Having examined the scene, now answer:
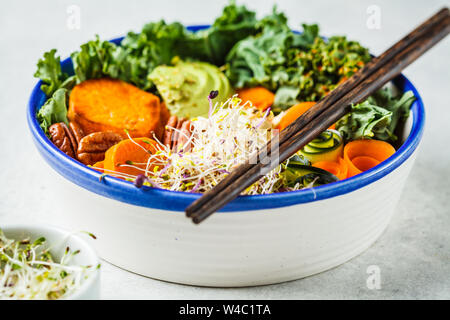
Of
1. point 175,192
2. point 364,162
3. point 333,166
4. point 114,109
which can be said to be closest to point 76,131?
point 114,109

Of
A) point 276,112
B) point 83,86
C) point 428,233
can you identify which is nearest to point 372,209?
point 428,233

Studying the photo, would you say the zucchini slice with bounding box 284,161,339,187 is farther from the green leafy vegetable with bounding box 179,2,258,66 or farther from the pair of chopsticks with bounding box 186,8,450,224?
the green leafy vegetable with bounding box 179,2,258,66

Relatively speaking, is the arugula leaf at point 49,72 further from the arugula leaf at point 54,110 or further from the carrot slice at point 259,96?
the carrot slice at point 259,96

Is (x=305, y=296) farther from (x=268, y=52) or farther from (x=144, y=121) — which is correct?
(x=268, y=52)

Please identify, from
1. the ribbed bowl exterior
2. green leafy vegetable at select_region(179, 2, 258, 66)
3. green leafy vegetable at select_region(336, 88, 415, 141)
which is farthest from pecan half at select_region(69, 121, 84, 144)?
green leafy vegetable at select_region(336, 88, 415, 141)

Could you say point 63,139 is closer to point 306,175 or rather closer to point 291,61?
point 306,175

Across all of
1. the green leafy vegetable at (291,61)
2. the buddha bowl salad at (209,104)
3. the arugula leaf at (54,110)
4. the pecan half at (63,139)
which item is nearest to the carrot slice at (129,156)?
the buddha bowl salad at (209,104)

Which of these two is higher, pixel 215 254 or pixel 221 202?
pixel 221 202
